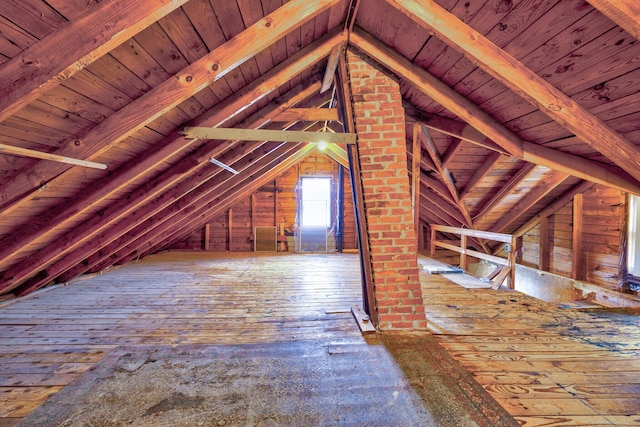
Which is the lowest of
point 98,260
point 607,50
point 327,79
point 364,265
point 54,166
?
point 98,260

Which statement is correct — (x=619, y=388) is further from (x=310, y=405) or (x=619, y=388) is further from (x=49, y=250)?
(x=49, y=250)

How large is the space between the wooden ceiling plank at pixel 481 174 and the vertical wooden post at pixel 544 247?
186 centimetres

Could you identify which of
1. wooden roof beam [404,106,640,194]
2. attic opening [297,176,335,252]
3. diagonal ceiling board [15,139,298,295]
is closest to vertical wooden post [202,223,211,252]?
attic opening [297,176,335,252]

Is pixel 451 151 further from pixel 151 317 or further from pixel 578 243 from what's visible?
pixel 151 317

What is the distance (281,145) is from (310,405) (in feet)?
13.3

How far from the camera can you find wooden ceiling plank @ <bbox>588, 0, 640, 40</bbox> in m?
1.16

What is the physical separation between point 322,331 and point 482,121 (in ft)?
7.83

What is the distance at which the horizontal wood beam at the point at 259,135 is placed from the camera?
222cm

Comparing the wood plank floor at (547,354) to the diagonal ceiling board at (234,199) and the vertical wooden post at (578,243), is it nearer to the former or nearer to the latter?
the vertical wooden post at (578,243)

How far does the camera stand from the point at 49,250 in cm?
289

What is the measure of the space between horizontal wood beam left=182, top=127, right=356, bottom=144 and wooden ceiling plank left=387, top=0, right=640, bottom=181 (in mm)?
1008

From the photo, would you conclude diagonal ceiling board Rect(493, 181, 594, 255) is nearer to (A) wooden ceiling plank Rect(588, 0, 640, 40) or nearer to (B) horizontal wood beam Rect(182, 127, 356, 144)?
(A) wooden ceiling plank Rect(588, 0, 640, 40)

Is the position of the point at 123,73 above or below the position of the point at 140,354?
above

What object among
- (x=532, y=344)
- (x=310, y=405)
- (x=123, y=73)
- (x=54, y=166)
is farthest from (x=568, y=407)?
(x=54, y=166)
